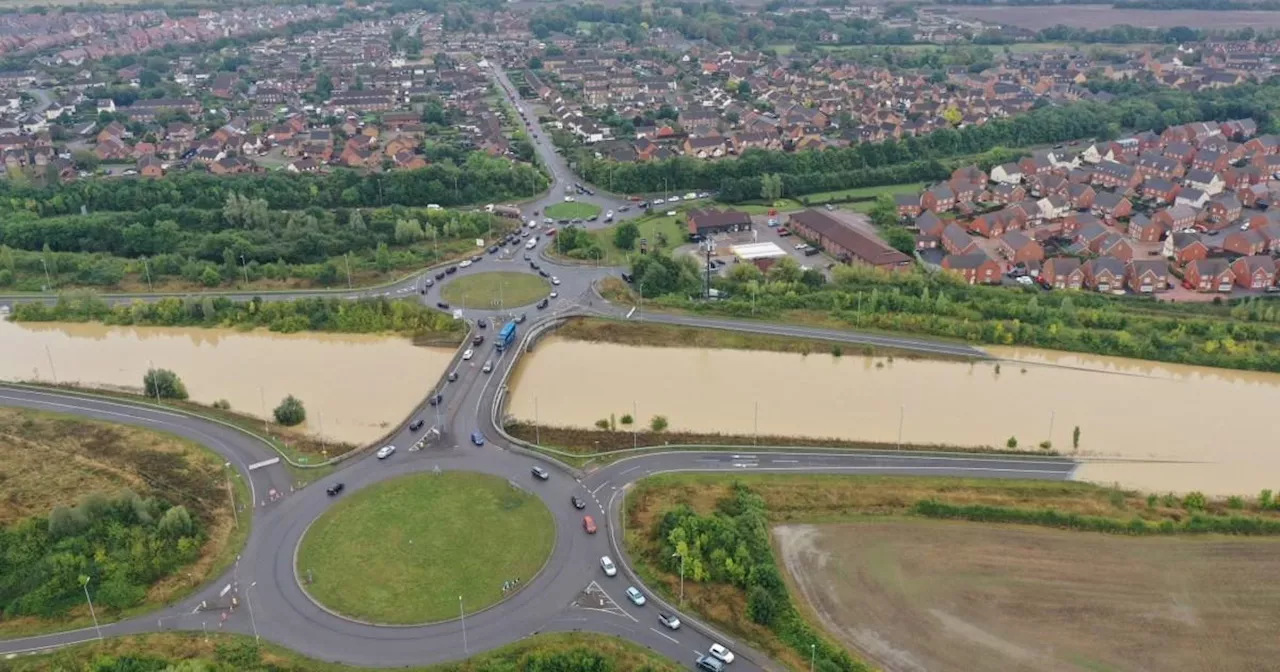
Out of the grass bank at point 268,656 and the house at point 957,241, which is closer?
the grass bank at point 268,656

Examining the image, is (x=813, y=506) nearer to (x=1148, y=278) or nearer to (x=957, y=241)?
(x=957, y=241)

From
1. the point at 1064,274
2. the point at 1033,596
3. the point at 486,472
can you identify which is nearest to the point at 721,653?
the point at 1033,596

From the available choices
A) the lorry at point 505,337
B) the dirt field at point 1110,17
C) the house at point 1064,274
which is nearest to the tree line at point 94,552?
the lorry at point 505,337

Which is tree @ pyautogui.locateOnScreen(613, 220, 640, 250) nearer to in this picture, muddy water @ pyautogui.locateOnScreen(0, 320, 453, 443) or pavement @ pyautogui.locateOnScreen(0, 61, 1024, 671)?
pavement @ pyautogui.locateOnScreen(0, 61, 1024, 671)

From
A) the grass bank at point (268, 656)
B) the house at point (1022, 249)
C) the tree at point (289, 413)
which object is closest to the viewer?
the grass bank at point (268, 656)

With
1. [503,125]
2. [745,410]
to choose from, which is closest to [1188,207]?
[745,410]

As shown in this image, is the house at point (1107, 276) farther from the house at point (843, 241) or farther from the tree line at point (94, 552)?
the tree line at point (94, 552)

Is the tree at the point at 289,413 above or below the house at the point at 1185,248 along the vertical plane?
below
